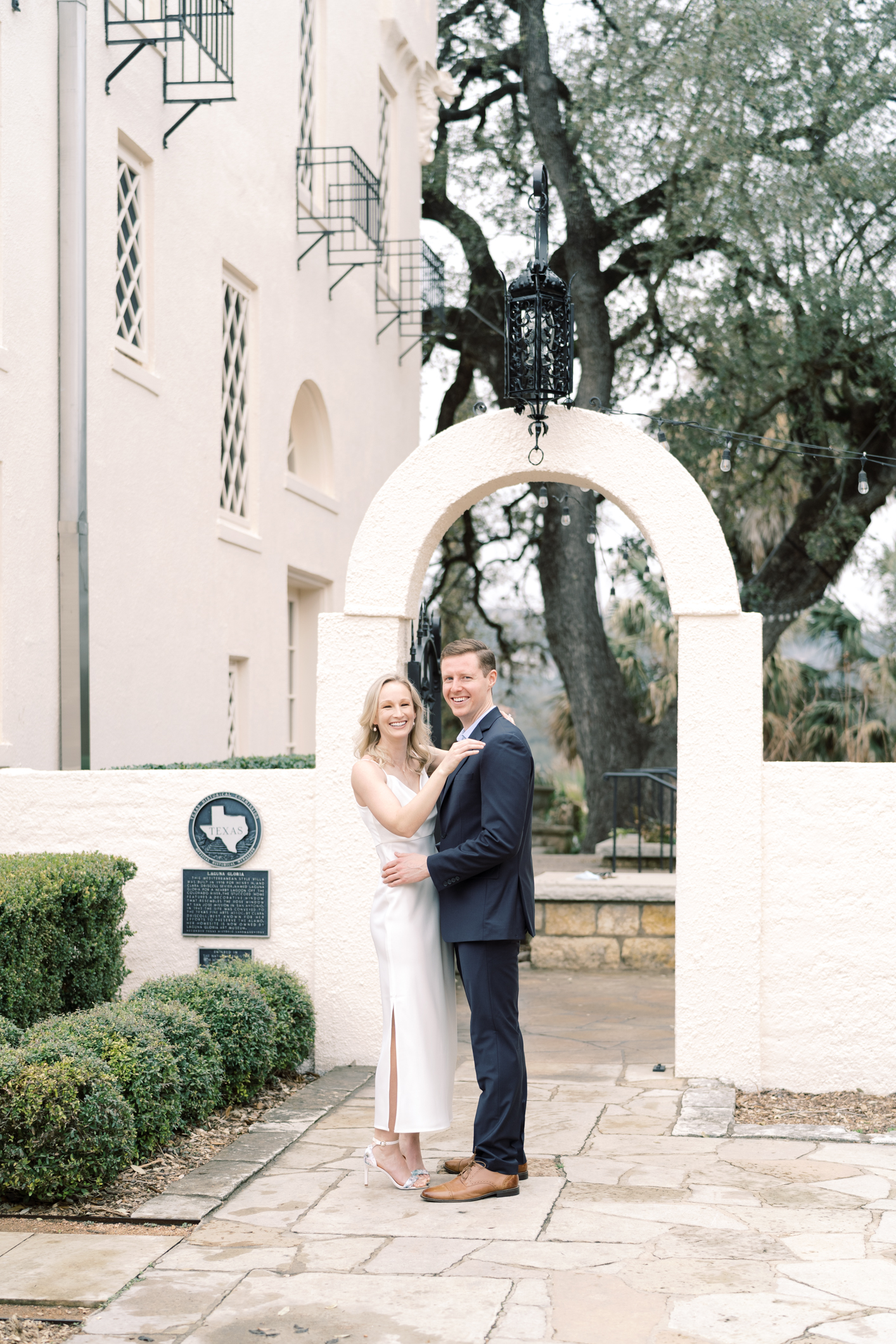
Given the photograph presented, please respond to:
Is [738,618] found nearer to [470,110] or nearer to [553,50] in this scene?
[553,50]

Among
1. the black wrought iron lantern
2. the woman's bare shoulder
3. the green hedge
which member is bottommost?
the green hedge

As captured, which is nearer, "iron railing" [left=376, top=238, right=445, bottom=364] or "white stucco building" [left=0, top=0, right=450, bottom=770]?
"white stucco building" [left=0, top=0, right=450, bottom=770]

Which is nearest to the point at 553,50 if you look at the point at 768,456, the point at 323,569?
the point at 768,456

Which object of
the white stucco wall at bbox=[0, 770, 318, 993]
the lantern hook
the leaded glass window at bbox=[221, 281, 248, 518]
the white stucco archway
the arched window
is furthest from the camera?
the arched window

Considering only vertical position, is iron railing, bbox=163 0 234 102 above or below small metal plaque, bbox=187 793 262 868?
above

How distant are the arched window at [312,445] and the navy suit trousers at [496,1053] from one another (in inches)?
366

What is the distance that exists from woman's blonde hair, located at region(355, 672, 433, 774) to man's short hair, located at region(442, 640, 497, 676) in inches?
6.9

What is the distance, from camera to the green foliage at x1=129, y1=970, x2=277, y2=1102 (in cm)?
553

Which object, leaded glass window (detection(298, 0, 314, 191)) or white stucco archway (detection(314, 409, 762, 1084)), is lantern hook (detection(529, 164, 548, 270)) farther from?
leaded glass window (detection(298, 0, 314, 191))

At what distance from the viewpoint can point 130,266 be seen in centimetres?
905

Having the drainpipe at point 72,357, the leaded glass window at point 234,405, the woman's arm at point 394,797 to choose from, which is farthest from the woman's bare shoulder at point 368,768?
the leaded glass window at point 234,405

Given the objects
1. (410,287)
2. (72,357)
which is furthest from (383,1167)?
(410,287)

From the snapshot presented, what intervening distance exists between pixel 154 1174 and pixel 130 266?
20.5 ft

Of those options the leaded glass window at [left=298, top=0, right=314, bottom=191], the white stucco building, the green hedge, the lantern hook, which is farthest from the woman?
the leaded glass window at [left=298, top=0, right=314, bottom=191]
